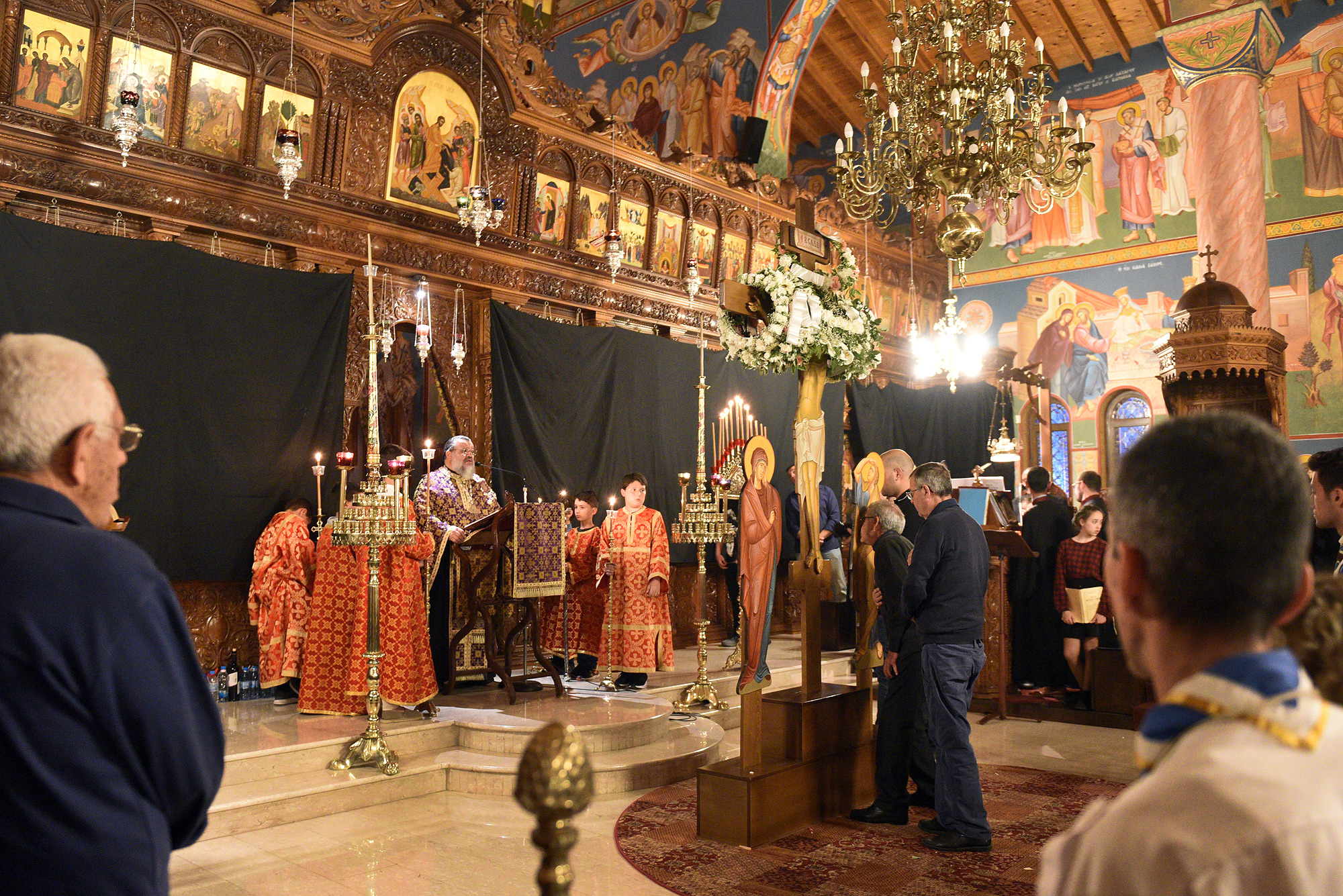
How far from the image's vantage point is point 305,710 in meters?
6.12

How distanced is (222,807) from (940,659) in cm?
349

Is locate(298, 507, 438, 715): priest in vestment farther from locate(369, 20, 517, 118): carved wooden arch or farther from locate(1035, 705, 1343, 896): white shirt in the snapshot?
locate(1035, 705, 1343, 896): white shirt

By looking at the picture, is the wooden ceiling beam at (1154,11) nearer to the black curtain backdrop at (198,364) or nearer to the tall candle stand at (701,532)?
the tall candle stand at (701,532)

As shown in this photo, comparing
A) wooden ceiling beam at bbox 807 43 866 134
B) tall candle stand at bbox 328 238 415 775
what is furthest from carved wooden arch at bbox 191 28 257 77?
wooden ceiling beam at bbox 807 43 866 134

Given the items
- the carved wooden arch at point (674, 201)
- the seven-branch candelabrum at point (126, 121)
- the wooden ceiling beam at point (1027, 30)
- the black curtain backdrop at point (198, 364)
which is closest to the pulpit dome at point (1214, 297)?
the carved wooden arch at point (674, 201)

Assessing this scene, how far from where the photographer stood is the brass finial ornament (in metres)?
1.03

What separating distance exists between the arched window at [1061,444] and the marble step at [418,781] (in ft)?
34.7

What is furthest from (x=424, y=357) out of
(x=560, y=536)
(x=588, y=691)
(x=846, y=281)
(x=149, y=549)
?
(x=846, y=281)

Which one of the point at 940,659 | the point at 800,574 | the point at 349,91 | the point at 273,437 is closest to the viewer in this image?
the point at 940,659

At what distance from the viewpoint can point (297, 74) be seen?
7.27m

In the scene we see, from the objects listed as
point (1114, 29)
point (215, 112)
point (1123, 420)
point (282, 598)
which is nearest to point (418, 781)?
point (282, 598)

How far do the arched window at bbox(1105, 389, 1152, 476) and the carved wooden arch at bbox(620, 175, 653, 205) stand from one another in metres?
8.78

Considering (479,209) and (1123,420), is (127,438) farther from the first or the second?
(1123,420)

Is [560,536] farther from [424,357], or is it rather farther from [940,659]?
[940,659]
